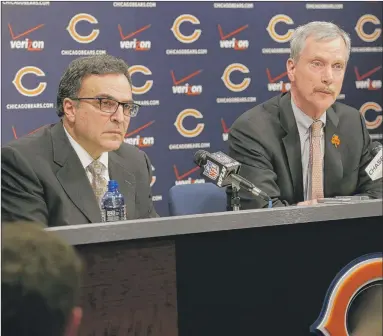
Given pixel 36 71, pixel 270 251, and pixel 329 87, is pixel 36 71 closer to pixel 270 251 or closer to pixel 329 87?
pixel 329 87

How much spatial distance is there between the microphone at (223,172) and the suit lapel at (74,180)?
385mm

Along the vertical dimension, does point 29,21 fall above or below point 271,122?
above

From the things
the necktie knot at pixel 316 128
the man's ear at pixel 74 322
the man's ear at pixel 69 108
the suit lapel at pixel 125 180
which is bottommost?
the man's ear at pixel 74 322

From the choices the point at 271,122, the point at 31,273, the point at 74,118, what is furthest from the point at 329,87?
the point at 31,273

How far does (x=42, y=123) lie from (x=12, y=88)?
0.31m

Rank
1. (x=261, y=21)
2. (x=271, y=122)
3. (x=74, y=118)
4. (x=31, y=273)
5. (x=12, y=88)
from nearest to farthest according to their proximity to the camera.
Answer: (x=31, y=273) < (x=74, y=118) < (x=271, y=122) < (x=12, y=88) < (x=261, y=21)

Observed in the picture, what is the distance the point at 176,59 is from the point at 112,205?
3053 millimetres

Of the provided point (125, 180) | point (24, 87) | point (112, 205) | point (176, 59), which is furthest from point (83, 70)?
point (176, 59)

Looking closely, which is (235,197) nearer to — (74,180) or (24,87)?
(74,180)

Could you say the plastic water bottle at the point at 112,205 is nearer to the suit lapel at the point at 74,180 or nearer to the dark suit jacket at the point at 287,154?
the suit lapel at the point at 74,180

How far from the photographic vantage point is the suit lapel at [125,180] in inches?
106

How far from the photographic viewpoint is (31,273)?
4.11ft

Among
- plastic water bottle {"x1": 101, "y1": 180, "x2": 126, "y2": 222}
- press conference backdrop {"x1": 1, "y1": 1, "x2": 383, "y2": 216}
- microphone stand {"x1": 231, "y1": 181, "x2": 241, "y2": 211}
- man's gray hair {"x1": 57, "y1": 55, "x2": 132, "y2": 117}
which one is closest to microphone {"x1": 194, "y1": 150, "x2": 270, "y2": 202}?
microphone stand {"x1": 231, "y1": 181, "x2": 241, "y2": 211}

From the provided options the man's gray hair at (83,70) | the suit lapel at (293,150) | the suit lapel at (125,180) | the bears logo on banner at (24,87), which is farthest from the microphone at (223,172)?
the bears logo on banner at (24,87)
